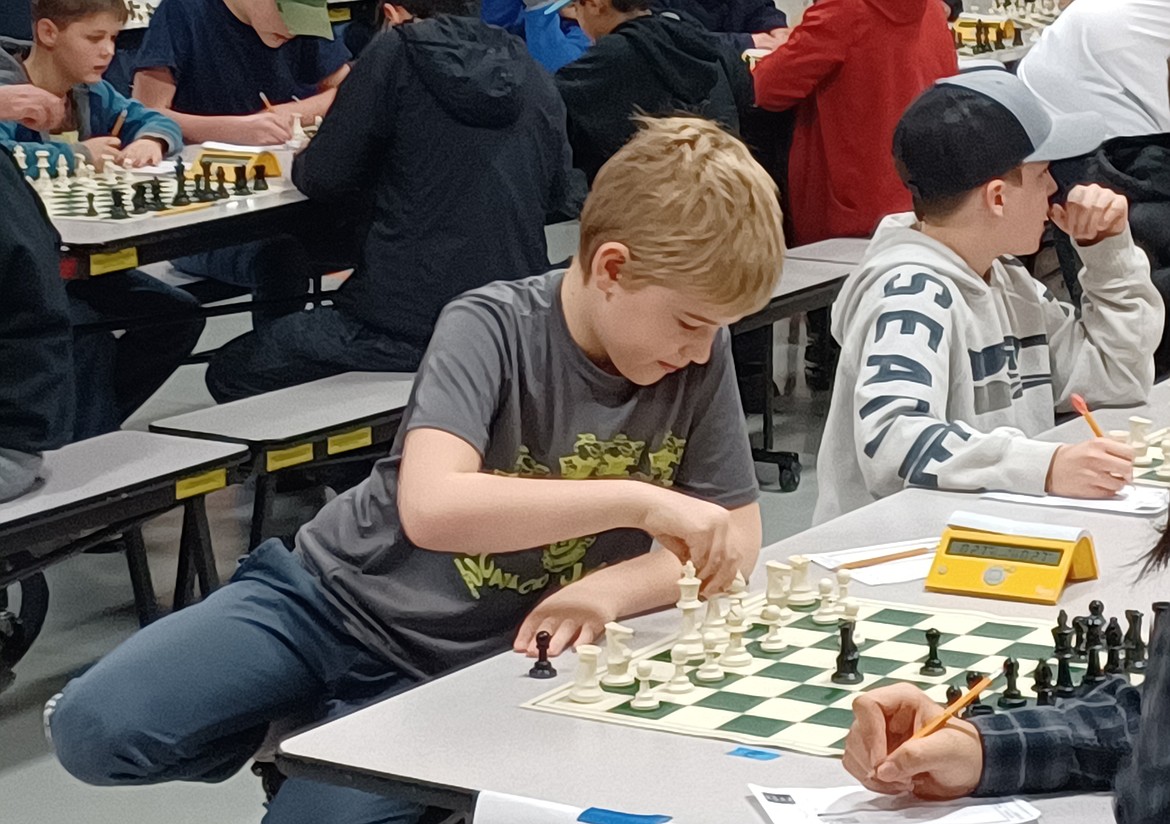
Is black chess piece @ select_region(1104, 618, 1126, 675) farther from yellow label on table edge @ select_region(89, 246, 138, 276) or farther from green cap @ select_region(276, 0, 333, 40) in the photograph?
green cap @ select_region(276, 0, 333, 40)

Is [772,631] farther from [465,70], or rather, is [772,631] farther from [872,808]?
[465,70]

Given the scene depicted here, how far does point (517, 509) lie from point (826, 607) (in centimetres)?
38

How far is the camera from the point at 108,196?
476 cm

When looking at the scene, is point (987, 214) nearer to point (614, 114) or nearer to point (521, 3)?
point (614, 114)

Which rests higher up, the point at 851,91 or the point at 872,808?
the point at 851,91

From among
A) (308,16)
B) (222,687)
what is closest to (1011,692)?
(222,687)

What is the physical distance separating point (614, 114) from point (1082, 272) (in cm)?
265

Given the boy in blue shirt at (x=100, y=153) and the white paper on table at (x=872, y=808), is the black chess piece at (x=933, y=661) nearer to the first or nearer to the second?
the white paper on table at (x=872, y=808)

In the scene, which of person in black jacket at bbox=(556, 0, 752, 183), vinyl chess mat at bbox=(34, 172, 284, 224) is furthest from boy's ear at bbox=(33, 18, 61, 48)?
person in black jacket at bbox=(556, 0, 752, 183)

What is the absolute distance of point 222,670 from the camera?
227 cm

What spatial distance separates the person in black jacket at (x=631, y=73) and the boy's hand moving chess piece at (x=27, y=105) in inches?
63.2

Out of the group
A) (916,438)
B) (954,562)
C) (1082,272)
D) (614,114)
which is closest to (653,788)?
(954,562)

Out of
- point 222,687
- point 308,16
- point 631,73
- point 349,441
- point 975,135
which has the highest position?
point 308,16

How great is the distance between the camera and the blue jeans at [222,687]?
2.24 m
